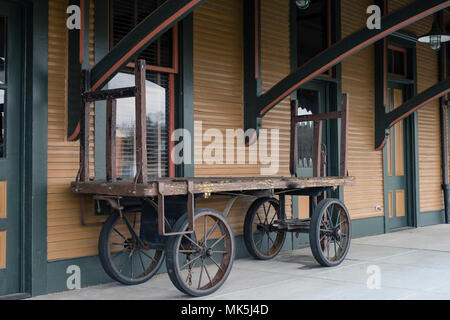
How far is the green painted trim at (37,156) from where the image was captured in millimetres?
5238

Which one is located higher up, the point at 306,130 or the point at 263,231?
the point at 306,130

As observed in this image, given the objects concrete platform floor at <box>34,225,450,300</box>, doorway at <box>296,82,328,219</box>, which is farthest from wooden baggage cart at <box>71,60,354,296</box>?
doorway at <box>296,82,328,219</box>

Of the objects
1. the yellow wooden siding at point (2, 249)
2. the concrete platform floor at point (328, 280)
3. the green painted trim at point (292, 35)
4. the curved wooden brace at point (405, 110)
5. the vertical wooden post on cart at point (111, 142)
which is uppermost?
the green painted trim at point (292, 35)

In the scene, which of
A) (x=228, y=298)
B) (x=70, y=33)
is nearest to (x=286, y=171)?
(x=228, y=298)

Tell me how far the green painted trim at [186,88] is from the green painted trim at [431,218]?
5.98m

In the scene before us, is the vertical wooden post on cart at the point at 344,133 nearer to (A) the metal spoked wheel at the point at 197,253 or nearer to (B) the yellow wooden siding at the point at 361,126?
(B) the yellow wooden siding at the point at 361,126

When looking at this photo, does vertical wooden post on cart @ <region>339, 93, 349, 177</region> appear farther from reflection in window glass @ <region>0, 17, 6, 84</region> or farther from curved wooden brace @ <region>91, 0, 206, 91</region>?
reflection in window glass @ <region>0, 17, 6, 84</region>

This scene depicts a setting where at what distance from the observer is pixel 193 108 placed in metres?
6.76

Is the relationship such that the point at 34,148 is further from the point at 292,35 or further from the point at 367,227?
the point at 367,227

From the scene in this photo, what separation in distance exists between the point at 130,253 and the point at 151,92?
189cm

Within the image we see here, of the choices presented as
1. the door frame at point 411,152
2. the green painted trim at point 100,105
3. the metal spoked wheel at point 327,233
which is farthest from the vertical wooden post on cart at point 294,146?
the door frame at point 411,152

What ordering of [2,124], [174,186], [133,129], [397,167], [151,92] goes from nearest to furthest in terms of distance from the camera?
[174,186] < [2,124] < [133,129] < [151,92] < [397,167]

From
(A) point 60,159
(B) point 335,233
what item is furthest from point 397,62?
(A) point 60,159

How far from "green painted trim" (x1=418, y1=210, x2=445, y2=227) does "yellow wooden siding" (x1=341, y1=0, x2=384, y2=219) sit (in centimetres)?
147
